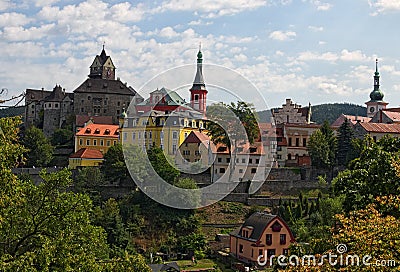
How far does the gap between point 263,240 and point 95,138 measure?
27.6m

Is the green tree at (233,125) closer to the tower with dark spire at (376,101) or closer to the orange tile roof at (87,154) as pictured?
the orange tile roof at (87,154)

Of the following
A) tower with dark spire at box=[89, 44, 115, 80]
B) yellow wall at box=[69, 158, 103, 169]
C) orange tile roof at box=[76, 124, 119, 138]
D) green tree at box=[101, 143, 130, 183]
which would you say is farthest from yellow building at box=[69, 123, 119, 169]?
tower with dark spire at box=[89, 44, 115, 80]

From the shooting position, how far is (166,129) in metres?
50.7

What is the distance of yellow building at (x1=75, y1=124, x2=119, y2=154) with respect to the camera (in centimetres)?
5931

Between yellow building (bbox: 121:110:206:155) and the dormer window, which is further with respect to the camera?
yellow building (bbox: 121:110:206:155)

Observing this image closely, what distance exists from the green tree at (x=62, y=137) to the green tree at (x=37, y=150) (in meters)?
6.80


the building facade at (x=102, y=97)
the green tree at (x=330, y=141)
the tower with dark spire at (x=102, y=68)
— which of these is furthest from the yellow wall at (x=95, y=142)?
the tower with dark spire at (x=102, y=68)

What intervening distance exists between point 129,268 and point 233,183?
33.5 meters

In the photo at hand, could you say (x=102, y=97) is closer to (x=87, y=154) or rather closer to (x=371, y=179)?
(x=87, y=154)

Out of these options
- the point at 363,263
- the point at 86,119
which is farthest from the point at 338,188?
the point at 86,119

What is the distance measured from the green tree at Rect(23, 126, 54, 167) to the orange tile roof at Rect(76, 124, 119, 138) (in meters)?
3.80

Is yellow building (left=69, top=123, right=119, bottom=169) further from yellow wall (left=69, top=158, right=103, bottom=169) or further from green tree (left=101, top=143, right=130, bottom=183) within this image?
green tree (left=101, top=143, right=130, bottom=183)

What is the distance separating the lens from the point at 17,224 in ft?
40.1

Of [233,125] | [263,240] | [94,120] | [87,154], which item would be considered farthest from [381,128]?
[94,120]
